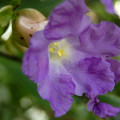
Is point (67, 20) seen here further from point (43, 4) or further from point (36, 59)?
point (43, 4)

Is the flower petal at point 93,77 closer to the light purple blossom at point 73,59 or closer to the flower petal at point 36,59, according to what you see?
the light purple blossom at point 73,59

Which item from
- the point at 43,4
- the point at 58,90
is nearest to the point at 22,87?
the point at 43,4

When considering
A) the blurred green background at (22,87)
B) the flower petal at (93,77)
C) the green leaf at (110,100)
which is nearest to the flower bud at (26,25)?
the blurred green background at (22,87)

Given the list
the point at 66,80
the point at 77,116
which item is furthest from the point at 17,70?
the point at 66,80

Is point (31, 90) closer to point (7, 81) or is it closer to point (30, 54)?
point (7, 81)

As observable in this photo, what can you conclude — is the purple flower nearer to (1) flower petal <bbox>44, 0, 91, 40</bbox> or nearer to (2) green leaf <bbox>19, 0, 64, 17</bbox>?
(1) flower petal <bbox>44, 0, 91, 40</bbox>

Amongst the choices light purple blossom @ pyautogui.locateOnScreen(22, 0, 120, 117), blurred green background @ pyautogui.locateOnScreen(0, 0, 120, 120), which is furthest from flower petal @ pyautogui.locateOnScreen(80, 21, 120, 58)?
blurred green background @ pyautogui.locateOnScreen(0, 0, 120, 120)

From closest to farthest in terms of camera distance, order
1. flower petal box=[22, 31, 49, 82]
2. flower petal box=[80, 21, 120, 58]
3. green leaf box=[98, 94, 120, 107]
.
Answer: flower petal box=[22, 31, 49, 82] → flower petal box=[80, 21, 120, 58] → green leaf box=[98, 94, 120, 107]
